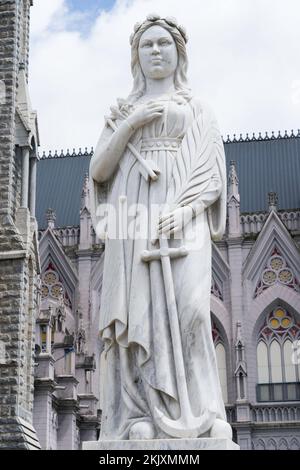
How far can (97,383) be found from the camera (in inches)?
1215

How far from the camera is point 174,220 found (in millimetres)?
4676

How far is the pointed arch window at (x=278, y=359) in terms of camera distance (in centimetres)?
3042

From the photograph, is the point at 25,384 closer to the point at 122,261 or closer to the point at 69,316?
the point at 122,261

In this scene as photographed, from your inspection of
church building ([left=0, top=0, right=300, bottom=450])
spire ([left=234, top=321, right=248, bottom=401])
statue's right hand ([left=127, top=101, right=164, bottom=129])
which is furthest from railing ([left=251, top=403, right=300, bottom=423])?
statue's right hand ([left=127, top=101, right=164, bottom=129])

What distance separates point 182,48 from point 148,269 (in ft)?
4.79

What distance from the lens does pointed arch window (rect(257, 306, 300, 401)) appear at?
3042cm

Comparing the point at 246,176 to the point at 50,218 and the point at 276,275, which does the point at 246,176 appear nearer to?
the point at 276,275

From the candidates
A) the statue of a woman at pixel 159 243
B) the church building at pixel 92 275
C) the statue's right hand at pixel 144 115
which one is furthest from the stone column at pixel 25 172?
the statue's right hand at pixel 144 115

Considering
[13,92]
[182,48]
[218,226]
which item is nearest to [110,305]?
[218,226]

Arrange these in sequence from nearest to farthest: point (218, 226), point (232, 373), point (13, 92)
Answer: point (218, 226)
point (13, 92)
point (232, 373)

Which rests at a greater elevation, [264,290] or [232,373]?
[264,290]

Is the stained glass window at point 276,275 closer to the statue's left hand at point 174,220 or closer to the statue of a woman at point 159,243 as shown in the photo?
the statue of a woman at point 159,243

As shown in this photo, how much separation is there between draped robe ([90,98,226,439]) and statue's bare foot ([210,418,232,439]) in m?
0.09

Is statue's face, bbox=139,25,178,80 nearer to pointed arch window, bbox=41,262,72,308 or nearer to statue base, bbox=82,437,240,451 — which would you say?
statue base, bbox=82,437,240,451
